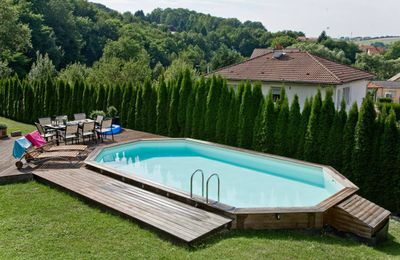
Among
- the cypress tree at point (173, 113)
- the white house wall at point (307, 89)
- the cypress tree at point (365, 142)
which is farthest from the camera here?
the white house wall at point (307, 89)

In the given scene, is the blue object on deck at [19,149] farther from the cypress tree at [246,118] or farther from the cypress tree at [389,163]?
the cypress tree at [389,163]

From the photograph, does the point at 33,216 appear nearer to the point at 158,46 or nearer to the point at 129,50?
the point at 129,50

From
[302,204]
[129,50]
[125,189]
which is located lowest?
[302,204]

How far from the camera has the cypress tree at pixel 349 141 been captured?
11352mm

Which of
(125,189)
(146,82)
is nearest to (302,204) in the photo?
(125,189)

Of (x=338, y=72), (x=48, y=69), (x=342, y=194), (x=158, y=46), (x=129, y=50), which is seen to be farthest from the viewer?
(x=158, y=46)

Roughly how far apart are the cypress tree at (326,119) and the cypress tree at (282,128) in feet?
4.41

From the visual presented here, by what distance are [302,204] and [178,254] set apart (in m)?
4.60

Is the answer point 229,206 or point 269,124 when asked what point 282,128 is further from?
point 229,206

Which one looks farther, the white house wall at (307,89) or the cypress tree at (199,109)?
the white house wall at (307,89)

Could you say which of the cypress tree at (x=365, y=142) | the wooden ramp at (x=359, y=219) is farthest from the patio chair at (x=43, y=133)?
the cypress tree at (x=365, y=142)

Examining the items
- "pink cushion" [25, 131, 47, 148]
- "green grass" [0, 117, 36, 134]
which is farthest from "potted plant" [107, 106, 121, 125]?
"pink cushion" [25, 131, 47, 148]

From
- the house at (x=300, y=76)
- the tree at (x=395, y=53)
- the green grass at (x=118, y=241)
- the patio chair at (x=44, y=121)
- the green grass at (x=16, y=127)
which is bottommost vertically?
the green grass at (x=118, y=241)

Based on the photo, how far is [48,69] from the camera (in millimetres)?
30234
